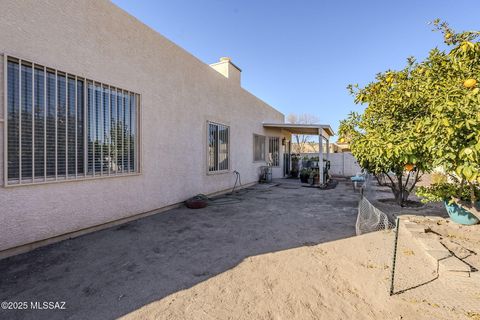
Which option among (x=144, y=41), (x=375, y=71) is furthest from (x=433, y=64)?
(x=144, y=41)

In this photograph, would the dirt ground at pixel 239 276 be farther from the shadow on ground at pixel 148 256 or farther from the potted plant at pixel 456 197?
the potted plant at pixel 456 197

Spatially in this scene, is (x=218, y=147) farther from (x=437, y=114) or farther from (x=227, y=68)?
(x=437, y=114)

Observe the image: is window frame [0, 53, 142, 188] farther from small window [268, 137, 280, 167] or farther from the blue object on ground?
small window [268, 137, 280, 167]

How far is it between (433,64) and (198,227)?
5381 millimetres

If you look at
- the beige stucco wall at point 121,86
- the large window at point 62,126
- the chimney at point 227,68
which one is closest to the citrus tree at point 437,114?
the beige stucco wall at point 121,86

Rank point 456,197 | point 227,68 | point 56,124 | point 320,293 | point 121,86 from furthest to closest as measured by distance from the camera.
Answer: point 227,68 < point 121,86 < point 456,197 < point 56,124 < point 320,293

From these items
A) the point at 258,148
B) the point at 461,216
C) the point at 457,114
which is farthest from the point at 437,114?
the point at 258,148

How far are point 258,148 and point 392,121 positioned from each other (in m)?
8.67

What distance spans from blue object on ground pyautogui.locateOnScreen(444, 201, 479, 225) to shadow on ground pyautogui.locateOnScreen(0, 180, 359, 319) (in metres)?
2.05

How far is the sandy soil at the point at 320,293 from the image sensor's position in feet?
7.52

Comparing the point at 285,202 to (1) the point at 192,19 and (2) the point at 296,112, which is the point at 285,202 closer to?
(1) the point at 192,19

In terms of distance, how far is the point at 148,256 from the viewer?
11.9 ft

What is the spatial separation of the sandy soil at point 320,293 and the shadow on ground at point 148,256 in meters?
0.32

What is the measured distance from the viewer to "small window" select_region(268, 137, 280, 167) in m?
14.2
